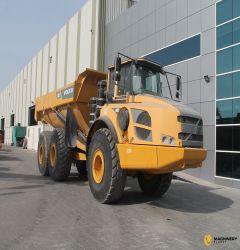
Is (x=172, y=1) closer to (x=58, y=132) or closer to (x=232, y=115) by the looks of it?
(x=232, y=115)

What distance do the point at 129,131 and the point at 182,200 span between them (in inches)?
118

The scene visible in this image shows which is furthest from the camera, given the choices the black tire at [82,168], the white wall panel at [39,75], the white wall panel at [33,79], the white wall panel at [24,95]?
the white wall panel at [24,95]

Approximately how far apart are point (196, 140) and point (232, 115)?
7246mm

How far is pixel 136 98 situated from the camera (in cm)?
828

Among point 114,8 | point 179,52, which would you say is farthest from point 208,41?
point 114,8

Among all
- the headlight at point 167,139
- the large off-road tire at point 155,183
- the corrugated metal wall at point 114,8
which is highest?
the corrugated metal wall at point 114,8

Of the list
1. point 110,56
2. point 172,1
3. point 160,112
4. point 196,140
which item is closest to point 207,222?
point 196,140

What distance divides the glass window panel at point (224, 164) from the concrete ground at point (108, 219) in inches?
151

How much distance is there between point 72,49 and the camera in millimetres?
31062

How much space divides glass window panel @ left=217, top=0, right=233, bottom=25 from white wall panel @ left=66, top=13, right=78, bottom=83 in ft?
53.3

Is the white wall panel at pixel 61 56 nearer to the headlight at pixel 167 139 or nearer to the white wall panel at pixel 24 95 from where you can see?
the white wall panel at pixel 24 95

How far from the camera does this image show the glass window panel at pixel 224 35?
1487 cm

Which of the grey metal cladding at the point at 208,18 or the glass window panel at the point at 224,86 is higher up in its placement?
the grey metal cladding at the point at 208,18

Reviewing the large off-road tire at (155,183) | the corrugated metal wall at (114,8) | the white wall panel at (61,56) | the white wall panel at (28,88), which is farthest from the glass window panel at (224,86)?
the white wall panel at (28,88)
